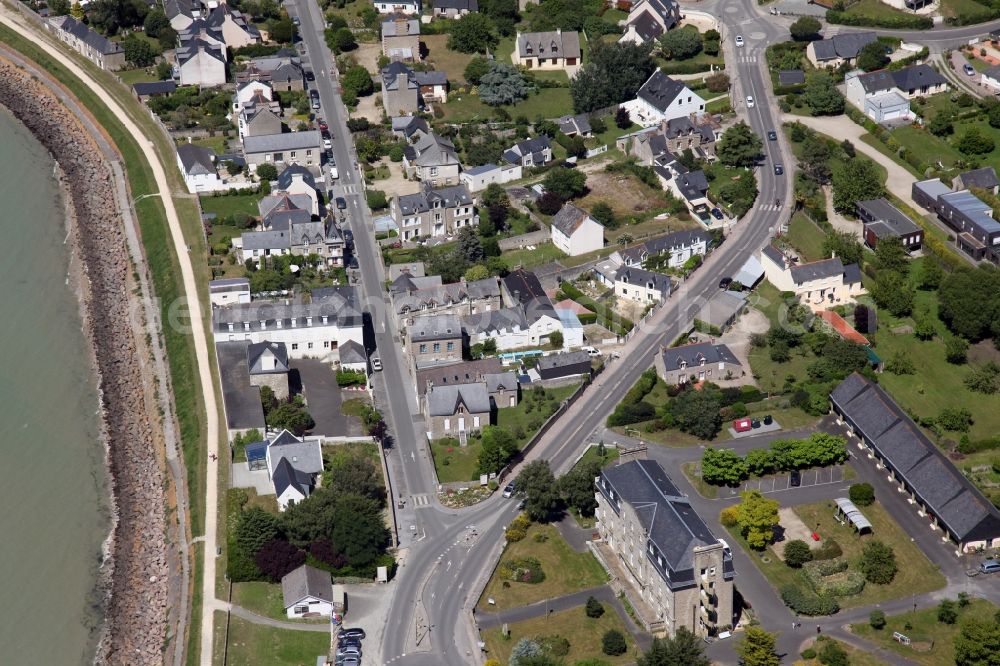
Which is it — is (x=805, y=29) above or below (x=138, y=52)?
below

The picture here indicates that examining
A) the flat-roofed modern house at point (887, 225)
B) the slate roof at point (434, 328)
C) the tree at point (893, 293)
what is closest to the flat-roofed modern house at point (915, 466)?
the tree at point (893, 293)

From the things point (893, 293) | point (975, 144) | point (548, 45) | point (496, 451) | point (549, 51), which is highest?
point (548, 45)

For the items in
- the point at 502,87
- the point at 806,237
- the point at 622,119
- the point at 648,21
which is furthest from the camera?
the point at 648,21

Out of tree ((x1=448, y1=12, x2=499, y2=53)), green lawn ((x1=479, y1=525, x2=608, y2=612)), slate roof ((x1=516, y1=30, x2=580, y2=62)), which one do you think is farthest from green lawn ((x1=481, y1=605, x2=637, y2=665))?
tree ((x1=448, y1=12, x2=499, y2=53))

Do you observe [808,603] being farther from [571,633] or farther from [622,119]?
[622,119]

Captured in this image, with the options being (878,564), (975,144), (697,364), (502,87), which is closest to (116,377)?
(697,364)

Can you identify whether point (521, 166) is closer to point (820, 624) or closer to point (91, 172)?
point (91, 172)

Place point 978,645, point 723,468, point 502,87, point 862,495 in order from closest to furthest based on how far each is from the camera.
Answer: point 978,645
point 862,495
point 723,468
point 502,87

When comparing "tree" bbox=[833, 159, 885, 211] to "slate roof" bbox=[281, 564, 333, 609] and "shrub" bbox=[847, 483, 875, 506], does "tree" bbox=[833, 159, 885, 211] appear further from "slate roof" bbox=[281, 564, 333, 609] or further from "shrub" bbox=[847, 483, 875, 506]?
"slate roof" bbox=[281, 564, 333, 609]
